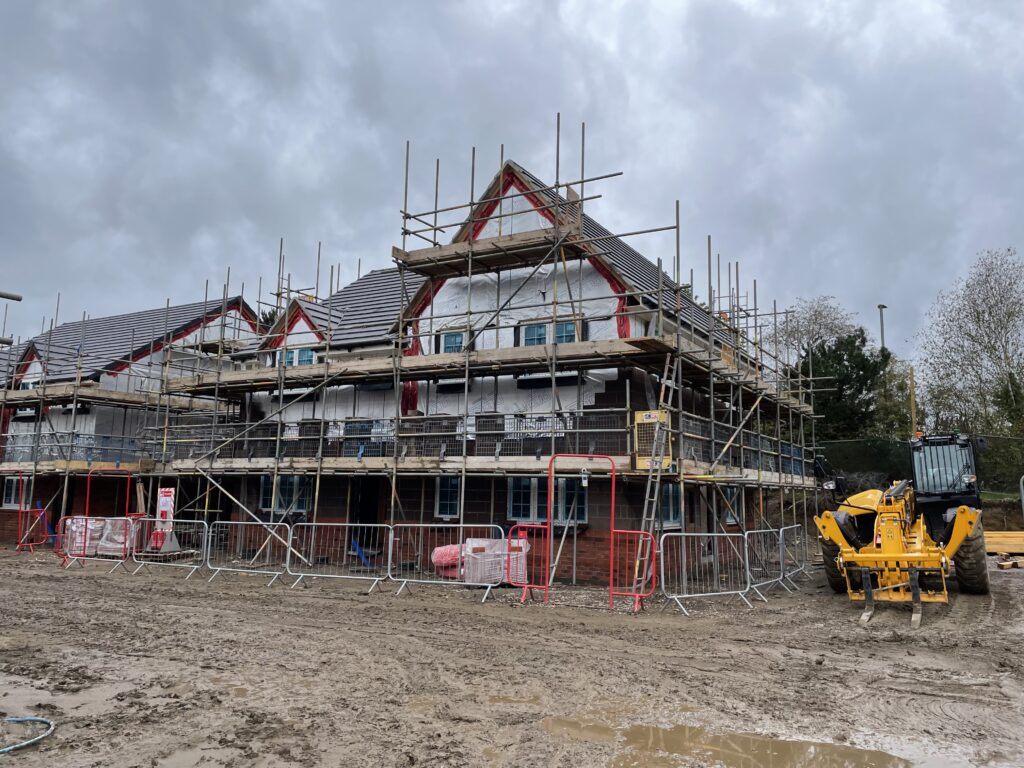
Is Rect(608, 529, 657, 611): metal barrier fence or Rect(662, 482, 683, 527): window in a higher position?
Rect(662, 482, 683, 527): window

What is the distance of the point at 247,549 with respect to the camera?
2091cm

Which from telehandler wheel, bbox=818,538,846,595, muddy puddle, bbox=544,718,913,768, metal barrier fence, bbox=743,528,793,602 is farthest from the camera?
metal barrier fence, bbox=743,528,793,602

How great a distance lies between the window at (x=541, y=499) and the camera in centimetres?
1750

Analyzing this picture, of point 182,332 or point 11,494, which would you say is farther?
point 182,332

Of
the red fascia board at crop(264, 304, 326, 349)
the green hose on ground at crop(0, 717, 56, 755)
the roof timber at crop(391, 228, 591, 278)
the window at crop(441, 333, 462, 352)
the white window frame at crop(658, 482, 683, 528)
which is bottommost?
the green hose on ground at crop(0, 717, 56, 755)

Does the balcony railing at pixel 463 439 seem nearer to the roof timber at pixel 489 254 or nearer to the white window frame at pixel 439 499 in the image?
the white window frame at pixel 439 499

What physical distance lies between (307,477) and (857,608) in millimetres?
14490

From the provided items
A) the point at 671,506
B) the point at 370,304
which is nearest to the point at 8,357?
the point at 370,304

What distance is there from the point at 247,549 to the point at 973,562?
55.7 feet

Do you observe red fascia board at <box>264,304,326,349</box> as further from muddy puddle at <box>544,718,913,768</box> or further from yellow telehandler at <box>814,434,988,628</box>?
muddy puddle at <box>544,718,913,768</box>

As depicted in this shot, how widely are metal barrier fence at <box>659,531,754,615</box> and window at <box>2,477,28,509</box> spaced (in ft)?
78.1

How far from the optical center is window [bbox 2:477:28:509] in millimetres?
27781

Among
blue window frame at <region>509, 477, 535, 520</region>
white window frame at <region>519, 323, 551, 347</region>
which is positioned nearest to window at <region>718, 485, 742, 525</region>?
blue window frame at <region>509, 477, 535, 520</region>

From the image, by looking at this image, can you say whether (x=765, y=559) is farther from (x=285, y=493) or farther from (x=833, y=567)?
(x=285, y=493)
